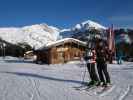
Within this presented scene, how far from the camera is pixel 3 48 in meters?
88.6

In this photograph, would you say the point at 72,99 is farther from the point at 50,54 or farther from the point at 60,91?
the point at 50,54

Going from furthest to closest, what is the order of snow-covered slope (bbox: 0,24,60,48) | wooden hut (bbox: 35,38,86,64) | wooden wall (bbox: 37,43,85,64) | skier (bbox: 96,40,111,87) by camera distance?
snow-covered slope (bbox: 0,24,60,48) < wooden wall (bbox: 37,43,85,64) < wooden hut (bbox: 35,38,86,64) < skier (bbox: 96,40,111,87)

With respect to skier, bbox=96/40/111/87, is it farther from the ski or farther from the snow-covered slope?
the snow-covered slope

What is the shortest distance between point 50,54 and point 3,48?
5131 cm

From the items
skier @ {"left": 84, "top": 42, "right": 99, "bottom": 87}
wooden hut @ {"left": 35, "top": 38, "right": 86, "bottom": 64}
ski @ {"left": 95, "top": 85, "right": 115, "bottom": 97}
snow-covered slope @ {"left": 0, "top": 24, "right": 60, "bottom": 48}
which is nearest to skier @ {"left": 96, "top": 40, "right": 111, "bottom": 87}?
skier @ {"left": 84, "top": 42, "right": 99, "bottom": 87}

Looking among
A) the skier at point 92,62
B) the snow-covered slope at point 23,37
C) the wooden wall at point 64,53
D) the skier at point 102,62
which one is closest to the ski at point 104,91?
the skier at point 102,62

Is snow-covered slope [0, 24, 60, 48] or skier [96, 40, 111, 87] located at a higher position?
snow-covered slope [0, 24, 60, 48]

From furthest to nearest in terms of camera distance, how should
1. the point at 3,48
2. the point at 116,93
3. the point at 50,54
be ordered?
the point at 3,48 < the point at 50,54 < the point at 116,93

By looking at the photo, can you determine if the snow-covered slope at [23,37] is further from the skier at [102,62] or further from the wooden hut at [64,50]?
the skier at [102,62]

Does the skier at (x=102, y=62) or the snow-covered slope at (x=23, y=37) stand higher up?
the snow-covered slope at (x=23, y=37)

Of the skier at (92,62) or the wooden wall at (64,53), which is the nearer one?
the skier at (92,62)

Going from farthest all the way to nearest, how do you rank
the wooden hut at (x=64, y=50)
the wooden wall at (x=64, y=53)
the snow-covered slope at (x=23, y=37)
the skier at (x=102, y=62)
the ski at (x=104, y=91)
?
1. the snow-covered slope at (x=23, y=37)
2. the wooden wall at (x=64, y=53)
3. the wooden hut at (x=64, y=50)
4. the skier at (x=102, y=62)
5. the ski at (x=104, y=91)

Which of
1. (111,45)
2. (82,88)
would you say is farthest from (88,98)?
(111,45)

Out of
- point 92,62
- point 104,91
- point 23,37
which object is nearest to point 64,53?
point 92,62
